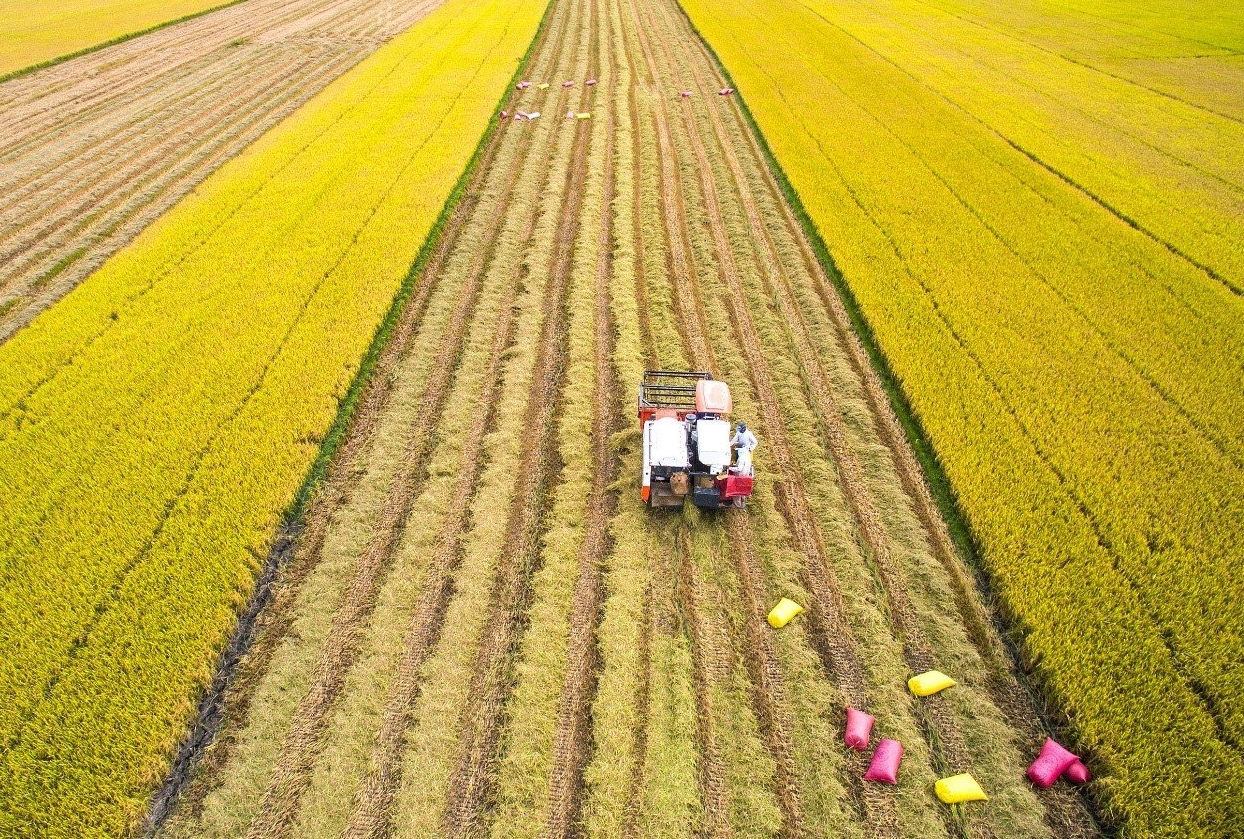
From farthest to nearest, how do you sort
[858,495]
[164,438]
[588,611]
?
[164,438], [858,495], [588,611]

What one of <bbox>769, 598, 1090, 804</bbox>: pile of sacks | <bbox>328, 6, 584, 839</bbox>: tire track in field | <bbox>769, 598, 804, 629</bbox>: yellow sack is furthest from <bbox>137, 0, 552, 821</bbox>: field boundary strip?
<bbox>769, 598, 1090, 804</bbox>: pile of sacks

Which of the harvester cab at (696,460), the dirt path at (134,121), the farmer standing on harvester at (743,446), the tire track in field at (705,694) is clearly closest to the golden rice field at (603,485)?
the tire track in field at (705,694)

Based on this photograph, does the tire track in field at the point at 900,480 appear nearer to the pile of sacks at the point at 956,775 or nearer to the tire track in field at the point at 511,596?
the pile of sacks at the point at 956,775

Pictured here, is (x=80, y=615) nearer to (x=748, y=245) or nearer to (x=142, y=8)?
(x=748, y=245)

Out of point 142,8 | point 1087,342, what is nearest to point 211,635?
point 1087,342

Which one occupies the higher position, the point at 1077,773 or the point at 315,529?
the point at 315,529

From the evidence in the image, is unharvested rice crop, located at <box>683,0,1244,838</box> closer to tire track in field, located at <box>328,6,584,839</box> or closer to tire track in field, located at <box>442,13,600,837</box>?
tire track in field, located at <box>442,13,600,837</box>

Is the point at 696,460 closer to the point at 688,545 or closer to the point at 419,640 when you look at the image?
the point at 688,545

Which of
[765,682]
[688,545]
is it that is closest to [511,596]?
[688,545]
